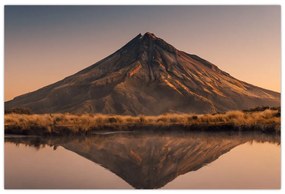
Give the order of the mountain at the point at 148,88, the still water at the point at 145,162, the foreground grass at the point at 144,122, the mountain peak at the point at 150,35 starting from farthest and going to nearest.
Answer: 1. the mountain at the point at 148,88
2. the mountain peak at the point at 150,35
3. the foreground grass at the point at 144,122
4. the still water at the point at 145,162

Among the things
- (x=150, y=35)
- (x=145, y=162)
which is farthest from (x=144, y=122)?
(x=150, y=35)

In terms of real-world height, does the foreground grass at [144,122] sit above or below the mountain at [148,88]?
below

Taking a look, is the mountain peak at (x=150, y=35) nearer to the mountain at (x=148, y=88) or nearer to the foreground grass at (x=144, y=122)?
the mountain at (x=148, y=88)

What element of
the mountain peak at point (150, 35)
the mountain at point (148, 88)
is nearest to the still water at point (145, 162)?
the mountain at point (148, 88)

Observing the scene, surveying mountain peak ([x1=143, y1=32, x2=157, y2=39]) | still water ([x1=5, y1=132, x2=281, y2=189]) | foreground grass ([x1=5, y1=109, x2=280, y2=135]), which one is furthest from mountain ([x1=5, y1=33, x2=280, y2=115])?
still water ([x1=5, y1=132, x2=281, y2=189])

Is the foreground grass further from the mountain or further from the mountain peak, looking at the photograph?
the mountain peak

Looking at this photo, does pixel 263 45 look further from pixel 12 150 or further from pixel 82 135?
pixel 12 150
